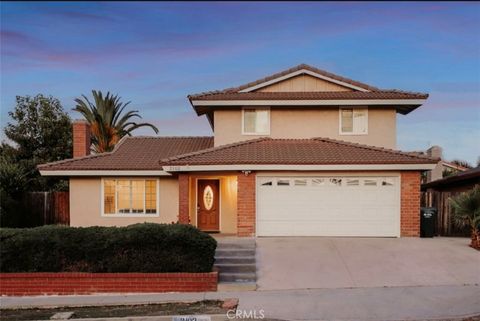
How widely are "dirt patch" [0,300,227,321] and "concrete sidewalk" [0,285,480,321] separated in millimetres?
356

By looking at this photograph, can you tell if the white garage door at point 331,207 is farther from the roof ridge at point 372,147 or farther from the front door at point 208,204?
the front door at point 208,204

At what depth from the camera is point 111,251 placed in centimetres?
1312

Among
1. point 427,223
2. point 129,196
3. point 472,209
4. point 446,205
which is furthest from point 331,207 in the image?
point 129,196

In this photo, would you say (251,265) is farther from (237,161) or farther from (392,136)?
(392,136)

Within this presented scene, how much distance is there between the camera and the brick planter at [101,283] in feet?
42.0

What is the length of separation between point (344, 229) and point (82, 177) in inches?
414

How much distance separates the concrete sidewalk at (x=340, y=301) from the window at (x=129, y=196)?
8234 mm

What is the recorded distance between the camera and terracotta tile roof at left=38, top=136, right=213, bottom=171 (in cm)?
2050

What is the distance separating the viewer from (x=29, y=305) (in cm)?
1196

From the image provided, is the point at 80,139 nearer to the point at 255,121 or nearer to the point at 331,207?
the point at 255,121

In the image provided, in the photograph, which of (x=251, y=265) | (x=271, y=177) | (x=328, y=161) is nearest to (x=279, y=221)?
(x=271, y=177)

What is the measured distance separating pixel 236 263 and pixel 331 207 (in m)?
5.12

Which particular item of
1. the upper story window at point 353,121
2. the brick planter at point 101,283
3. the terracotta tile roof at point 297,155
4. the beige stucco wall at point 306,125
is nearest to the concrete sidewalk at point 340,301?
the brick planter at point 101,283

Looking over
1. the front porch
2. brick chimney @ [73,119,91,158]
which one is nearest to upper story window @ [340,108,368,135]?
the front porch
